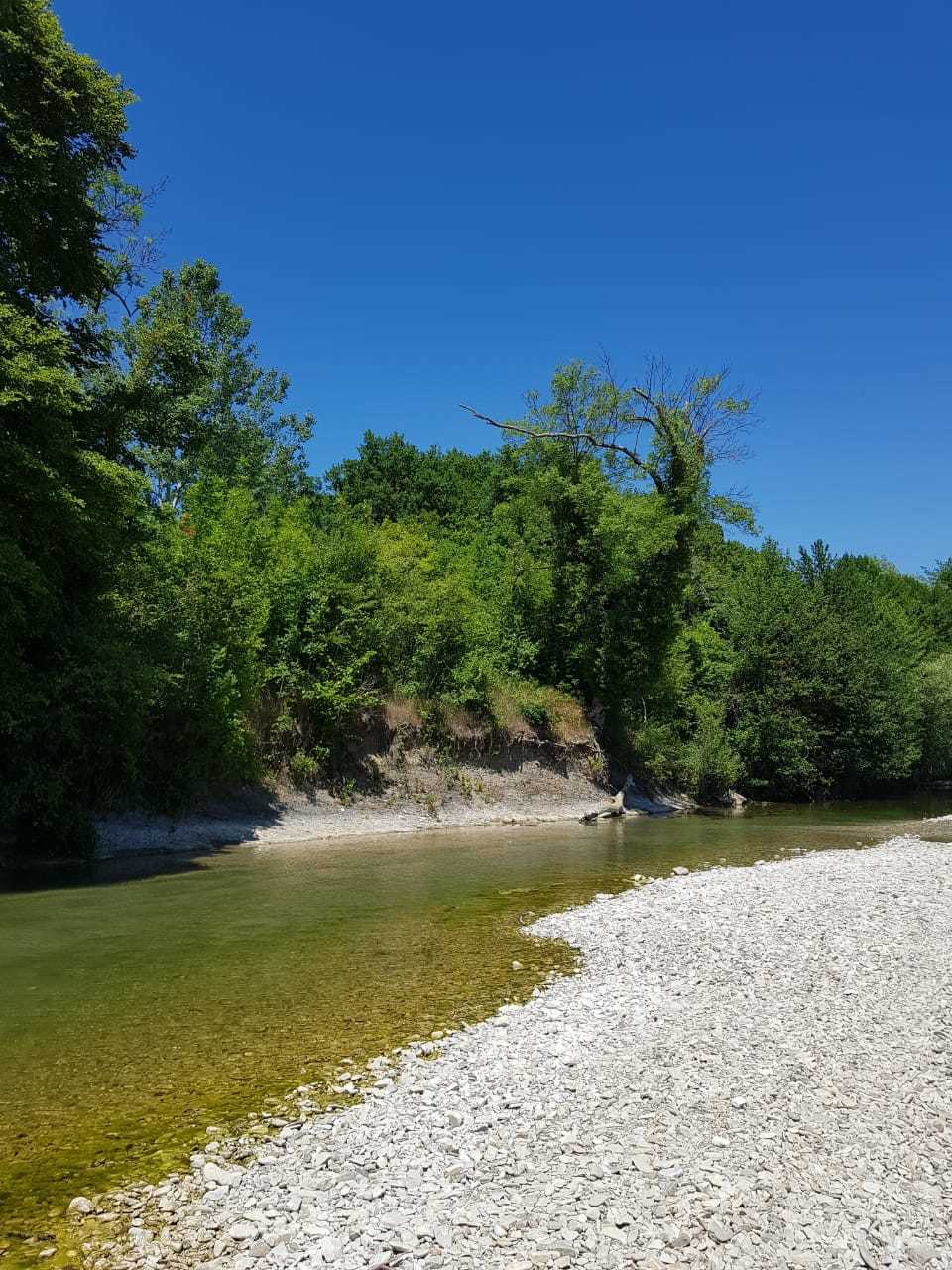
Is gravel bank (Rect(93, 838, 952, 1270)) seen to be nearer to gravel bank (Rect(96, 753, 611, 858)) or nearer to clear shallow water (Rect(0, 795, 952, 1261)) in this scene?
clear shallow water (Rect(0, 795, 952, 1261))

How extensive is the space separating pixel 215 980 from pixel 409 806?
2214cm

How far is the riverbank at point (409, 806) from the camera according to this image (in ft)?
83.6

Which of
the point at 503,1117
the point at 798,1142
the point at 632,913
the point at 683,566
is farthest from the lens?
the point at 683,566

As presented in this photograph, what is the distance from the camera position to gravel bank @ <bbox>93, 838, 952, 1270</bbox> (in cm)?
543

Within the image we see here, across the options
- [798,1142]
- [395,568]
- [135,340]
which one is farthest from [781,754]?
[798,1142]

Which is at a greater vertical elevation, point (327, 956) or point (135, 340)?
point (135, 340)

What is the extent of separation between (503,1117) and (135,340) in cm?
2282

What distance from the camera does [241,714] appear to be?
27.5 meters

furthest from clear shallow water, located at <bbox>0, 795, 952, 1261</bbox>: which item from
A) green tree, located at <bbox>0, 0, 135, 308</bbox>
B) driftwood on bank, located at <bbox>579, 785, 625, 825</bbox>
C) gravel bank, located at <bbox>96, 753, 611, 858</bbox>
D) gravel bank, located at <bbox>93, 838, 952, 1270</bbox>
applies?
green tree, located at <bbox>0, 0, 135, 308</bbox>

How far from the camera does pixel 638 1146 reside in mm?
6594

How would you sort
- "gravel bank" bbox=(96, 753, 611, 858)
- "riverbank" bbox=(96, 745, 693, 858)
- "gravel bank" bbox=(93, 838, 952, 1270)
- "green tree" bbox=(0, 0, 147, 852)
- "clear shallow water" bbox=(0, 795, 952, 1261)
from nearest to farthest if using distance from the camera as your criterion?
"gravel bank" bbox=(93, 838, 952, 1270) → "clear shallow water" bbox=(0, 795, 952, 1261) → "green tree" bbox=(0, 0, 147, 852) → "gravel bank" bbox=(96, 753, 611, 858) → "riverbank" bbox=(96, 745, 693, 858)

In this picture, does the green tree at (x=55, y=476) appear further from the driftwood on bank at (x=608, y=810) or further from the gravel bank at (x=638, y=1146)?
the driftwood on bank at (x=608, y=810)

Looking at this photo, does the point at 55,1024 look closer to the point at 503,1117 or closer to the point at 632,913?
the point at 503,1117

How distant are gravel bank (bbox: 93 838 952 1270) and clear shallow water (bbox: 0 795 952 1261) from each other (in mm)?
868
